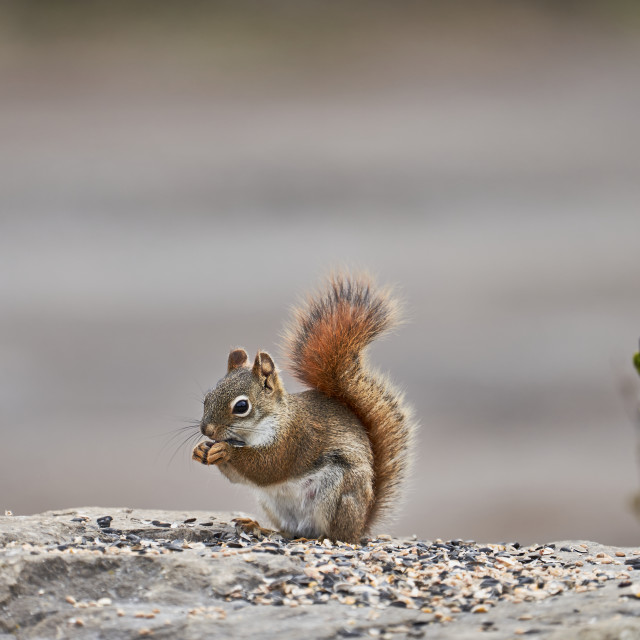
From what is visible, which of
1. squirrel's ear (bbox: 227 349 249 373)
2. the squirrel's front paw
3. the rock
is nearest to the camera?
the rock

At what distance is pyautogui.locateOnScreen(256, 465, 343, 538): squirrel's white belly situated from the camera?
8.34 ft

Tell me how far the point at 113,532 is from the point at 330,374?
718mm

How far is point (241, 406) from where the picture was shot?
254 cm

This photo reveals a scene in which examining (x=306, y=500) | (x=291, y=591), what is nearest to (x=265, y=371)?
(x=306, y=500)

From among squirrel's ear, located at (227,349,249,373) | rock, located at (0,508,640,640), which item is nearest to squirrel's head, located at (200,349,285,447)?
squirrel's ear, located at (227,349,249,373)

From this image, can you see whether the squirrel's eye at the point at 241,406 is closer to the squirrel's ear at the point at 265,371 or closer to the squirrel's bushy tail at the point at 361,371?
the squirrel's ear at the point at 265,371

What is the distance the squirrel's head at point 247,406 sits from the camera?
2.54 metres

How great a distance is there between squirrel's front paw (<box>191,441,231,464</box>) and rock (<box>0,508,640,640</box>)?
220 millimetres

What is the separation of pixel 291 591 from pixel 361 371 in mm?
907

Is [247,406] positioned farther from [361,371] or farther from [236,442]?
[361,371]

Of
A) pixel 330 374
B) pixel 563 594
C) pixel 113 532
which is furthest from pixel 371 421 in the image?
pixel 563 594

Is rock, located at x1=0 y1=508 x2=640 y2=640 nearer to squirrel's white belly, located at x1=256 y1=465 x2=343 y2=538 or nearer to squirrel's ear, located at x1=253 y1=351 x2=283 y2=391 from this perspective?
squirrel's white belly, located at x1=256 y1=465 x2=343 y2=538

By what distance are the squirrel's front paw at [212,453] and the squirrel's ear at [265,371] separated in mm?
186

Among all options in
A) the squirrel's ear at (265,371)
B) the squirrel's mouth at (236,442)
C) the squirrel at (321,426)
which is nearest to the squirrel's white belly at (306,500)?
the squirrel at (321,426)
